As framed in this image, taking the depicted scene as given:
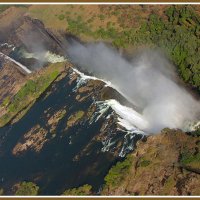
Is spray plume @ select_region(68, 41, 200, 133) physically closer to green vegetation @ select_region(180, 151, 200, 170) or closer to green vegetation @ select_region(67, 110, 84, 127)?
green vegetation @ select_region(67, 110, 84, 127)

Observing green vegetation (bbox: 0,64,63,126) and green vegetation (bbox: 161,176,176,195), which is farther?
green vegetation (bbox: 0,64,63,126)

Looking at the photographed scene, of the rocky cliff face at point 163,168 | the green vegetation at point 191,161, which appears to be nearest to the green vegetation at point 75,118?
the rocky cliff face at point 163,168

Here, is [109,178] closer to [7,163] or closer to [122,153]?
[122,153]

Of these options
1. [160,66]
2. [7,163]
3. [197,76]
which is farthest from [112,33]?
[7,163]

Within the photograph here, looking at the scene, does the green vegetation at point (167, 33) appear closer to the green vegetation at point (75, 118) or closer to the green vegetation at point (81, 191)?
the green vegetation at point (75, 118)

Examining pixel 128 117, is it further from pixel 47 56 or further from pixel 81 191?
pixel 47 56

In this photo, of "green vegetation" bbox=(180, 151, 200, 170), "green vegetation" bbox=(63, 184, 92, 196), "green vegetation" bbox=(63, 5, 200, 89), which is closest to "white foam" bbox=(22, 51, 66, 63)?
"green vegetation" bbox=(63, 5, 200, 89)
